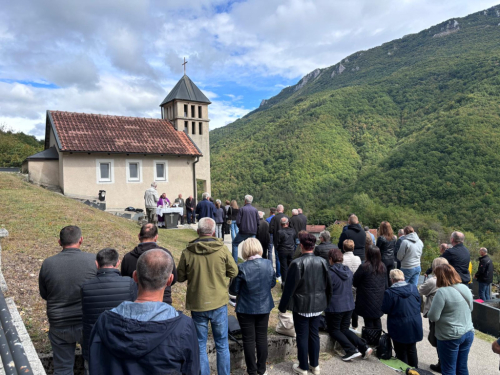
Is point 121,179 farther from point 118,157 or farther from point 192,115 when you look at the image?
point 192,115

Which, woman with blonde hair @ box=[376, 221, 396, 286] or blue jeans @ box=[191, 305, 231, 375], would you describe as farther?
woman with blonde hair @ box=[376, 221, 396, 286]

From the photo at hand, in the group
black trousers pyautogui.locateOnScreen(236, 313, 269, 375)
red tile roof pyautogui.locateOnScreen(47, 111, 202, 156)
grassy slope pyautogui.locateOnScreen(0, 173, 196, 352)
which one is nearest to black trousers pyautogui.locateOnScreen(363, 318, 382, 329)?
black trousers pyautogui.locateOnScreen(236, 313, 269, 375)

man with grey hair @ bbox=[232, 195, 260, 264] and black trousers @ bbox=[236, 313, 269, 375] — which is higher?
man with grey hair @ bbox=[232, 195, 260, 264]

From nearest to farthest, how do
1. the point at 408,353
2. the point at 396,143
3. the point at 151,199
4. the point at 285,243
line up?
the point at 408,353, the point at 285,243, the point at 151,199, the point at 396,143

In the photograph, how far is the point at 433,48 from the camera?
108m

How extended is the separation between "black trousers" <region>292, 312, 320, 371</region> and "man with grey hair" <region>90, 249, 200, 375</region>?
2310 millimetres

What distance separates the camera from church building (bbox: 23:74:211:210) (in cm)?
1647

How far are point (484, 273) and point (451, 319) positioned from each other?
6006 millimetres

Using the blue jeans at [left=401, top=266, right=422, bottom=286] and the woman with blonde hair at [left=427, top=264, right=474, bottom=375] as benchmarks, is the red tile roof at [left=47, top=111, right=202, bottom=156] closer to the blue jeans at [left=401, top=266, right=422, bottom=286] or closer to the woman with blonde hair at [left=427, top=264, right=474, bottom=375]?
the blue jeans at [left=401, top=266, right=422, bottom=286]

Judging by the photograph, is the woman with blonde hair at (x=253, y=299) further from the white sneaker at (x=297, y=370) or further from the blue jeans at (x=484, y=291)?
the blue jeans at (x=484, y=291)

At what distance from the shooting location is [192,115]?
73.0ft

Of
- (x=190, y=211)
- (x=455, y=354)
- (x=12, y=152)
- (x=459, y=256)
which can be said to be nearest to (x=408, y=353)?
(x=455, y=354)

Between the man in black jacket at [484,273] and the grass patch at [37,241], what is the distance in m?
5.32

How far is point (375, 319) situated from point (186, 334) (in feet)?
12.5
